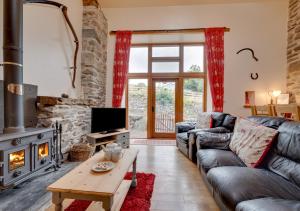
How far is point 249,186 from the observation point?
57.2 inches

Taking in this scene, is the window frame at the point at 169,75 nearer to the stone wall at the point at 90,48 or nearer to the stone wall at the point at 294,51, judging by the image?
the stone wall at the point at 90,48

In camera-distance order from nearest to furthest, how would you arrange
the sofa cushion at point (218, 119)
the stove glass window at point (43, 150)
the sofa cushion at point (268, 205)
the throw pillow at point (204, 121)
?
the sofa cushion at point (268, 205)
the stove glass window at point (43, 150)
the sofa cushion at point (218, 119)
the throw pillow at point (204, 121)

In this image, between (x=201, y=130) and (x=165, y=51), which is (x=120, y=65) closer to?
(x=165, y=51)

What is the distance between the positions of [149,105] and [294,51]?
159 inches

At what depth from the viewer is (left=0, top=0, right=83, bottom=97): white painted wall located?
261 centimetres

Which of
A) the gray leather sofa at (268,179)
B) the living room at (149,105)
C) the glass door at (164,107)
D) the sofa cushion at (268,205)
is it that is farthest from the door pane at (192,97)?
the sofa cushion at (268,205)

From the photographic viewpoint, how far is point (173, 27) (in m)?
4.95

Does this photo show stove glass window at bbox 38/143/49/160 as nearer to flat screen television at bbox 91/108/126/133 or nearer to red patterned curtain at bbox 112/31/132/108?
flat screen television at bbox 91/108/126/133

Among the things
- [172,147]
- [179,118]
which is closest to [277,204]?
[172,147]

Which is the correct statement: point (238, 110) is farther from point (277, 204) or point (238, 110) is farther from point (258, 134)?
point (277, 204)

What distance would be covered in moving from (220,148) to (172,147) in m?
1.98

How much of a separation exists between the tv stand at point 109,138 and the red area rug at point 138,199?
4.46 ft

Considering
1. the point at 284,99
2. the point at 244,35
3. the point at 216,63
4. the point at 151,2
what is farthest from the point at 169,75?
the point at 284,99

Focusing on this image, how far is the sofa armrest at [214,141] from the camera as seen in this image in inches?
108
